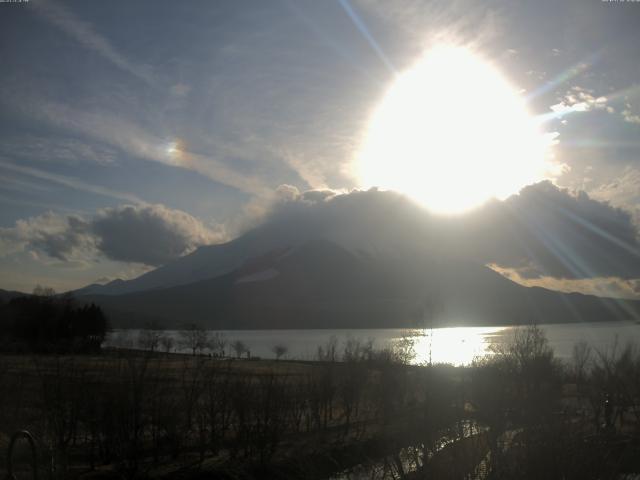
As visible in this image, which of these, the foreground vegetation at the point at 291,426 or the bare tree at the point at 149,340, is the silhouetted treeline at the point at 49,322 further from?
the foreground vegetation at the point at 291,426

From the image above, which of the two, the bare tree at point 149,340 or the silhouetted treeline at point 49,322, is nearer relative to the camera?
the bare tree at point 149,340

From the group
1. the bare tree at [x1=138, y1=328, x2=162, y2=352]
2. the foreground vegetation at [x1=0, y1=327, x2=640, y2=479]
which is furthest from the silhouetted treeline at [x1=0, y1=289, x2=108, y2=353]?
the foreground vegetation at [x1=0, y1=327, x2=640, y2=479]

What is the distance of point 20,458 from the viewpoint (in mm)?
20219

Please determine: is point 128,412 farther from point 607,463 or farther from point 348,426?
point 607,463

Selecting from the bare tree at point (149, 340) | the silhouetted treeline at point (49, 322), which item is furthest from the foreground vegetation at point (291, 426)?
the silhouetted treeline at point (49, 322)

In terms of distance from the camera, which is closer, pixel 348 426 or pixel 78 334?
pixel 348 426

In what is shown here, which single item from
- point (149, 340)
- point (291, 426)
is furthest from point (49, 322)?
point (291, 426)

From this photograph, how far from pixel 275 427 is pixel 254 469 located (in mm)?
1869

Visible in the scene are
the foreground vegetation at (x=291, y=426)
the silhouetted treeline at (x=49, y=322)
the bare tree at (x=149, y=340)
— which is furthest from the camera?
the silhouetted treeline at (x=49, y=322)

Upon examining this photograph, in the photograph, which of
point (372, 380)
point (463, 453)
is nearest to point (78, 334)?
point (372, 380)

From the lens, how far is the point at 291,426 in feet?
103

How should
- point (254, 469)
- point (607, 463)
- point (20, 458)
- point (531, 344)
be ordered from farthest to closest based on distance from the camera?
point (531, 344), point (254, 469), point (20, 458), point (607, 463)

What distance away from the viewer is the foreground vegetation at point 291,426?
31.4 ft

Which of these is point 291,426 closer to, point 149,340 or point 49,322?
point 149,340
